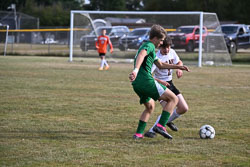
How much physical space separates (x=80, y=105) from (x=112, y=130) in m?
2.60

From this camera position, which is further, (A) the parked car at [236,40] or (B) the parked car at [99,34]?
(A) the parked car at [236,40]

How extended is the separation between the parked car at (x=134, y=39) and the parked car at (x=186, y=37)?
205 centimetres

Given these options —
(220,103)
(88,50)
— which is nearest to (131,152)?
(220,103)

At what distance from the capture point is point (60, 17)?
2459 inches

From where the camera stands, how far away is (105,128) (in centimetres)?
702

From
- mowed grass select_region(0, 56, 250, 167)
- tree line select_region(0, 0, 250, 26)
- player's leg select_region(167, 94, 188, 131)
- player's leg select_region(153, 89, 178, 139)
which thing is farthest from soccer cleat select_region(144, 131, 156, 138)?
tree line select_region(0, 0, 250, 26)

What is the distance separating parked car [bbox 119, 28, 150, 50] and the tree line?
17.5 m

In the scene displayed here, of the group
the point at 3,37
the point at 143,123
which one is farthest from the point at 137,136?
the point at 3,37

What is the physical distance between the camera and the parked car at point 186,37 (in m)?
24.0

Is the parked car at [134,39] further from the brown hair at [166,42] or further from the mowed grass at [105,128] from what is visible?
the brown hair at [166,42]

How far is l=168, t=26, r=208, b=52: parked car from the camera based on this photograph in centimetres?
2402

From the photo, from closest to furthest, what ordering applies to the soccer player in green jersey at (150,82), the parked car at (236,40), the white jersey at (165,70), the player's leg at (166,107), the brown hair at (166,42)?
the soccer player in green jersey at (150,82) < the player's leg at (166,107) < the brown hair at (166,42) < the white jersey at (165,70) < the parked car at (236,40)

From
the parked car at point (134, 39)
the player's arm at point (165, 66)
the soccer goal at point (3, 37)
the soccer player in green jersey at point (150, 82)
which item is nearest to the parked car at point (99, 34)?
the parked car at point (134, 39)

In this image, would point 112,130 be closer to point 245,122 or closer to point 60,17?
point 245,122
